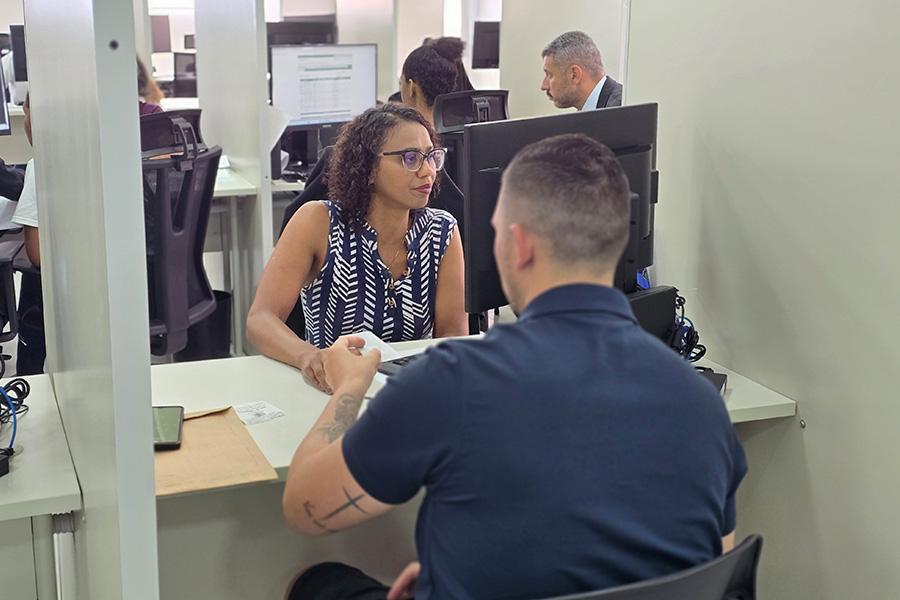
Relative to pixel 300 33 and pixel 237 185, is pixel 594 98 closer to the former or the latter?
pixel 237 185

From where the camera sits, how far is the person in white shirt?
11.1ft

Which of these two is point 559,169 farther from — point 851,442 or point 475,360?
point 851,442

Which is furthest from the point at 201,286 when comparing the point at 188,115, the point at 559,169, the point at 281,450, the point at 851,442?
the point at 559,169

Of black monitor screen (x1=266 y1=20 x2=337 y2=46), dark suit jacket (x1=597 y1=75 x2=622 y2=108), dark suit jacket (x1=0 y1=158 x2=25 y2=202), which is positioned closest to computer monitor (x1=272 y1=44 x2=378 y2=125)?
dark suit jacket (x1=597 y1=75 x2=622 y2=108)

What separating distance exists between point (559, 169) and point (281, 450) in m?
0.74

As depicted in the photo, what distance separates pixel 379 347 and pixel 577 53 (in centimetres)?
257

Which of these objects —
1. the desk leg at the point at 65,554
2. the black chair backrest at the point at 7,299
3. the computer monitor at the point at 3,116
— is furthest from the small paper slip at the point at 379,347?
the computer monitor at the point at 3,116

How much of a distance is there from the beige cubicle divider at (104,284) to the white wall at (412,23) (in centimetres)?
596

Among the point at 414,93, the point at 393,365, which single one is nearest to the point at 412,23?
the point at 414,93

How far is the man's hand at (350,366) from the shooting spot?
1649mm

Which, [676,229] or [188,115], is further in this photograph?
[188,115]

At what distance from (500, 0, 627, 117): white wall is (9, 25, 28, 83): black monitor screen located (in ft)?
9.22

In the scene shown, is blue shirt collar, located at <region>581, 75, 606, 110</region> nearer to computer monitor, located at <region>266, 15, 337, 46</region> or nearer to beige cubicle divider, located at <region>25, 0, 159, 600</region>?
beige cubicle divider, located at <region>25, 0, 159, 600</region>

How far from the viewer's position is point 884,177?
1.82 metres
